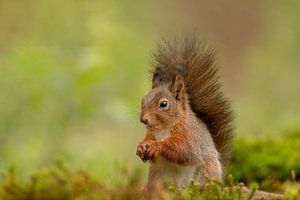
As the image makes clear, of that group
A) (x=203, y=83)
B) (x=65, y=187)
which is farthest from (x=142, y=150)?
(x=203, y=83)

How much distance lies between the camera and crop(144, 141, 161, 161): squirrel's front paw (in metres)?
4.01

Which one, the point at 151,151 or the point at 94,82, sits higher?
the point at 94,82

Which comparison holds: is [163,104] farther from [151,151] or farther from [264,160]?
[264,160]

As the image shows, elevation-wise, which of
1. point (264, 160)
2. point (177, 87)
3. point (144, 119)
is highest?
point (264, 160)

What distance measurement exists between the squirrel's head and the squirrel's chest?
0.19m

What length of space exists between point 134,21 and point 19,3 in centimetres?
135

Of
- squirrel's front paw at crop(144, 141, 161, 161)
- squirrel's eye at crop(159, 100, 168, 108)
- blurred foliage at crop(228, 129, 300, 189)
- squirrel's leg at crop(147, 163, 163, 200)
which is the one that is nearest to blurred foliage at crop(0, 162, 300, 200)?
squirrel's leg at crop(147, 163, 163, 200)

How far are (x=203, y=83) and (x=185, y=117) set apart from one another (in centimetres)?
26

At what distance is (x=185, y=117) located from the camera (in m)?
4.31

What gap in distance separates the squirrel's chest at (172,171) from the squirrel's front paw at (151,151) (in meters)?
0.07

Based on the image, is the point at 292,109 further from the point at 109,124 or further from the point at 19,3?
the point at 19,3

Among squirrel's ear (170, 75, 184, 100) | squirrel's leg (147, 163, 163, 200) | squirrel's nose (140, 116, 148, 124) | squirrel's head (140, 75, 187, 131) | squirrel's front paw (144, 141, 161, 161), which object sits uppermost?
squirrel's ear (170, 75, 184, 100)

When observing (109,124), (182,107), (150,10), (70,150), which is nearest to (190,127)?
(182,107)

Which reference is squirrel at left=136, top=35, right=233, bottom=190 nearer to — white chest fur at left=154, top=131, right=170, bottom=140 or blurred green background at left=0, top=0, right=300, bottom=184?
white chest fur at left=154, top=131, right=170, bottom=140
